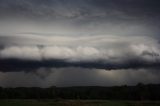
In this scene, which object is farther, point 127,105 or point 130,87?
point 130,87

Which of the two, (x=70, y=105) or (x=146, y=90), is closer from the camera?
(x=70, y=105)

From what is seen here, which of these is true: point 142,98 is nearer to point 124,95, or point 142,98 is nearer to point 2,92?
point 124,95

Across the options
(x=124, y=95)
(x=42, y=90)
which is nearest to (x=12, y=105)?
(x=124, y=95)

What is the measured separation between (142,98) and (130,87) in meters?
35.6

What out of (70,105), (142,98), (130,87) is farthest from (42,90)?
(70,105)

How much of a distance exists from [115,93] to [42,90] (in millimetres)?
47470

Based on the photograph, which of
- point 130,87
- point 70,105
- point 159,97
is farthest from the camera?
point 130,87

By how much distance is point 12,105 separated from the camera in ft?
336

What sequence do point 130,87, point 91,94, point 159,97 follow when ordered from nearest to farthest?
1. point 159,97
2. point 91,94
3. point 130,87

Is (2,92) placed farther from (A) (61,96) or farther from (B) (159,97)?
(B) (159,97)

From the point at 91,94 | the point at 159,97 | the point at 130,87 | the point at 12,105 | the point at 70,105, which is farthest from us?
the point at 130,87

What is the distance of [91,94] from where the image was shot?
16112 centimetres

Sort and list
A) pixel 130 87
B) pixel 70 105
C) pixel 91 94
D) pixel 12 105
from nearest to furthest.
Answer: pixel 12 105 < pixel 70 105 < pixel 91 94 < pixel 130 87

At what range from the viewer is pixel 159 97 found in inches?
5719
